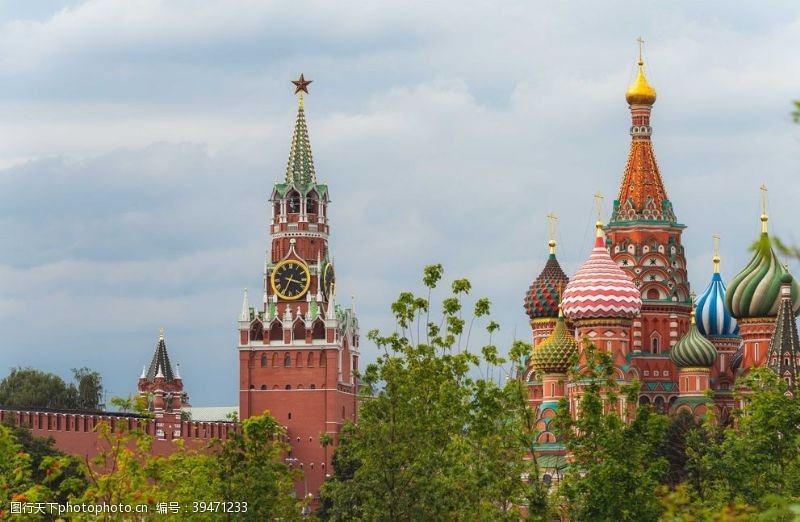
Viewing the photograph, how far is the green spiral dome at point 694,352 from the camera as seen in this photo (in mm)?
71312

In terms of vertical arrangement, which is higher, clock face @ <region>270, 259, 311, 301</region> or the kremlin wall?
clock face @ <region>270, 259, 311, 301</region>

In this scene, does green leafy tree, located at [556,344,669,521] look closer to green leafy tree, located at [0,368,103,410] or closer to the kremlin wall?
the kremlin wall

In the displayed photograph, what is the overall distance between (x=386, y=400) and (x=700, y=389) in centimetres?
3845

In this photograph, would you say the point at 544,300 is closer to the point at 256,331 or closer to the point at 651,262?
the point at 651,262

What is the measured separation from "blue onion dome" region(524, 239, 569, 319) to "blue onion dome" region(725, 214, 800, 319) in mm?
9499

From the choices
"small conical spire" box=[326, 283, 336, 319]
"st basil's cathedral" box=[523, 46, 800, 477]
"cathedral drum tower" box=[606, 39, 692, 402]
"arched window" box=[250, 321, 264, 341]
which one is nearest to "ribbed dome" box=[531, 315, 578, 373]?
"st basil's cathedral" box=[523, 46, 800, 477]

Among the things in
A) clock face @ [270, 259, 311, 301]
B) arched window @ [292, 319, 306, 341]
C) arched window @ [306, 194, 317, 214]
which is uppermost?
arched window @ [306, 194, 317, 214]

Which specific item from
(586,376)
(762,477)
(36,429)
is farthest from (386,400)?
(36,429)

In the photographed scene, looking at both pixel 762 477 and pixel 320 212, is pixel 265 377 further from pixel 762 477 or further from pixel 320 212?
pixel 762 477

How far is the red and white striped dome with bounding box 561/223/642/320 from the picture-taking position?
226 ft

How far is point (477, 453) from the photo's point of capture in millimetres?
34906

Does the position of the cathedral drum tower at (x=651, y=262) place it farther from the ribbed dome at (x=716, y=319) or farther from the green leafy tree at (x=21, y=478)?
the green leafy tree at (x=21, y=478)

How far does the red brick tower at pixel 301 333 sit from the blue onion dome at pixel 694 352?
951 inches

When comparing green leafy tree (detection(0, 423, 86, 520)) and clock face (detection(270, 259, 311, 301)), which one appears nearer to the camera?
green leafy tree (detection(0, 423, 86, 520))
